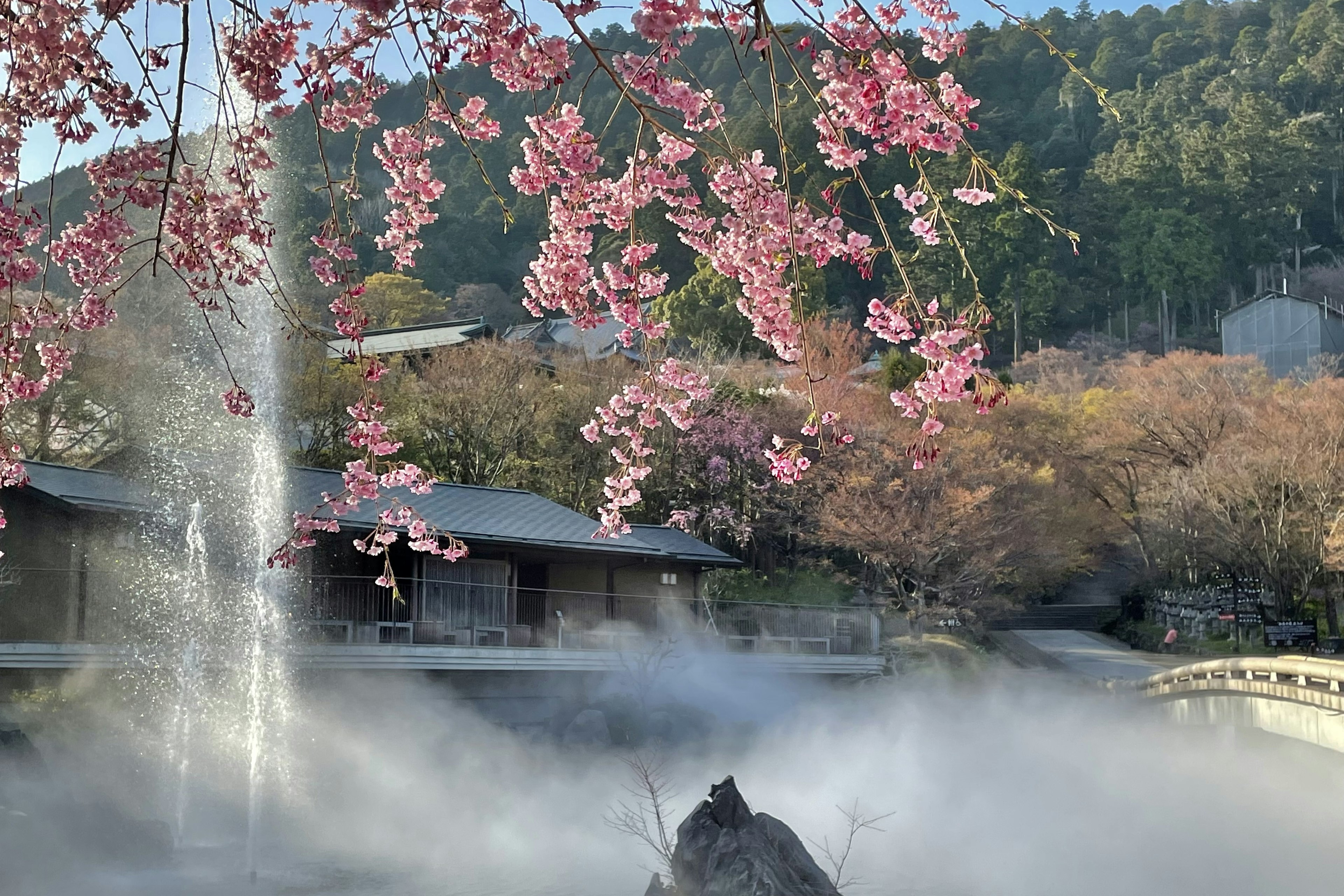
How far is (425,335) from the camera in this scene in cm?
3647

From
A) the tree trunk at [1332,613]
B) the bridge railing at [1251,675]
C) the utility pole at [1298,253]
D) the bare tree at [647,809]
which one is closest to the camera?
the bare tree at [647,809]

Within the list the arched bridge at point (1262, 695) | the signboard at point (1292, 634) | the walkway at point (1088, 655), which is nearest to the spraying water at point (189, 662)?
the arched bridge at point (1262, 695)

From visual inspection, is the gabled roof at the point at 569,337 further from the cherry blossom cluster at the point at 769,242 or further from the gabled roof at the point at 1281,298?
the gabled roof at the point at 1281,298

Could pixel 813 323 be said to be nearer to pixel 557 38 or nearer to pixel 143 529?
pixel 143 529

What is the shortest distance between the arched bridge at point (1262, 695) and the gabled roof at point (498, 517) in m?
9.96

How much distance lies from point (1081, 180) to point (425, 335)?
4895cm

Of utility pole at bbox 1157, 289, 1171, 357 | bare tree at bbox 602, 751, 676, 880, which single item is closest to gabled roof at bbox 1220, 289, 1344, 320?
utility pole at bbox 1157, 289, 1171, 357

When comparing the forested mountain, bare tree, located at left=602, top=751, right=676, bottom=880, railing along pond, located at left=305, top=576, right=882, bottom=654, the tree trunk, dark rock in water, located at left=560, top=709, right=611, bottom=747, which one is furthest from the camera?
the forested mountain

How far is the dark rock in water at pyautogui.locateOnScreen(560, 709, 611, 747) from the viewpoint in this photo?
2106cm

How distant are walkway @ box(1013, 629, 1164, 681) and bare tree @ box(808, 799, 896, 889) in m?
11.7

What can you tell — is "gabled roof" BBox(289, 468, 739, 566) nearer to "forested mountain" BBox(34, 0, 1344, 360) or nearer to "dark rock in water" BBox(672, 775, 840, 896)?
"dark rock in water" BBox(672, 775, 840, 896)

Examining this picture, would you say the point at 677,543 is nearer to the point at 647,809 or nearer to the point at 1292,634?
the point at 647,809

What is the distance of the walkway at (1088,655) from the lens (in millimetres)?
30453

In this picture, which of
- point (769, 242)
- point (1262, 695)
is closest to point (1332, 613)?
point (1262, 695)
